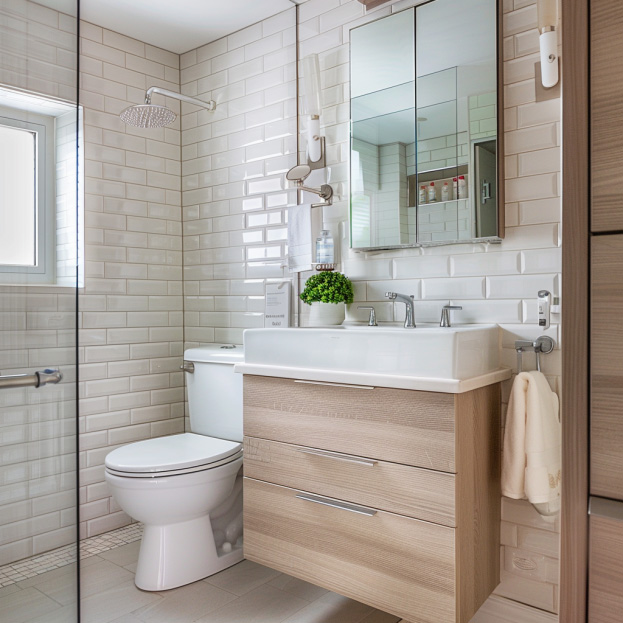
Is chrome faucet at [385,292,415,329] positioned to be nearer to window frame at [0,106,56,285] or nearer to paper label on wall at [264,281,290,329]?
paper label on wall at [264,281,290,329]

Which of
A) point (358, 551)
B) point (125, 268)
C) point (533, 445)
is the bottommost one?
point (358, 551)

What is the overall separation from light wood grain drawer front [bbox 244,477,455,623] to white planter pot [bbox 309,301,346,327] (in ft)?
2.09

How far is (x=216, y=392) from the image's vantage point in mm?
2379

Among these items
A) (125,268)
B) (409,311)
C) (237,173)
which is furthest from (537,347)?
(125,268)

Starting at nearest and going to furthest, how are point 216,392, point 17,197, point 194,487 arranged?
point 17,197 → point 194,487 → point 216,392

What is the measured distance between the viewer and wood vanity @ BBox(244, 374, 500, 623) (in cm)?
147

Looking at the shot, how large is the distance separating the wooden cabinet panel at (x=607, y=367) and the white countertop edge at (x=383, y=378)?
0.74m

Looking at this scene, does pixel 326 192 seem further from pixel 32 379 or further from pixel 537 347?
pixel 32 379

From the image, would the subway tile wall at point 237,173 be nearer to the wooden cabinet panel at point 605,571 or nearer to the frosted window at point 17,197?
the frosted window at point 17,197

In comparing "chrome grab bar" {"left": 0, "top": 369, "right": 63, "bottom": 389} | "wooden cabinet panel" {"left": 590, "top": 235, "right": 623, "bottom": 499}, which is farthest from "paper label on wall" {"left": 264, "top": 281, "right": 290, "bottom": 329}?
"wooden cabinet panel" {"left": 590, "top": 235, "right": 623, "bottom": 499}

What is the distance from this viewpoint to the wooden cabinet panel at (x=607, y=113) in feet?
2.18

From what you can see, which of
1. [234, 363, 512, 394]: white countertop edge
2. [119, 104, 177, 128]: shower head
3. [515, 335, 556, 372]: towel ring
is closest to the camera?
[234, 363, 512, 394]: white countertop edge

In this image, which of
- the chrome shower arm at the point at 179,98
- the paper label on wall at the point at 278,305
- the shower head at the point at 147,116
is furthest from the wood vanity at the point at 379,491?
the chrome shower arm at the point at 179,98

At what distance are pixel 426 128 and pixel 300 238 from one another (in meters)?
0.68
